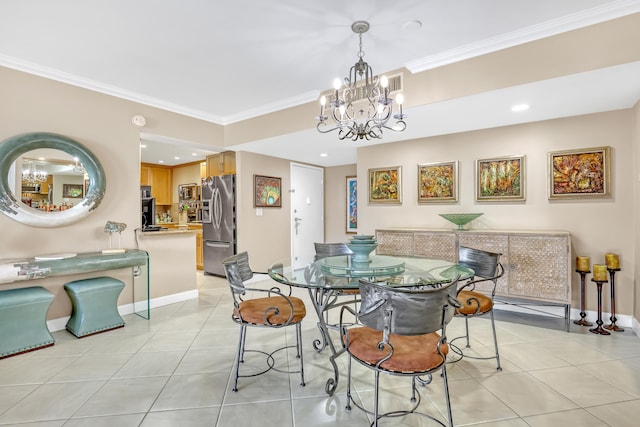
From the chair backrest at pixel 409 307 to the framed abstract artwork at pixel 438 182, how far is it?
293cm

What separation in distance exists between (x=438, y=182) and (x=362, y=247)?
2.37 metres

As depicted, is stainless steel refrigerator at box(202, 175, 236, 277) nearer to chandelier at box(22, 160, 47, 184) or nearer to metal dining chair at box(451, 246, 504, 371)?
chandelier at box(22, 160, 47, 184)

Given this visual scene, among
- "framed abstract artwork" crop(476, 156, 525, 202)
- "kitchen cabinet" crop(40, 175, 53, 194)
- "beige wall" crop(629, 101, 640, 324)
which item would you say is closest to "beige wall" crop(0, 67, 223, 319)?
"kitchen cabinet" crop(40, 175, 53, 194)

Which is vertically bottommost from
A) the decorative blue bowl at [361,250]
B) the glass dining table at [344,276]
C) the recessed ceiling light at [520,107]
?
the glass dining table at [344,276]

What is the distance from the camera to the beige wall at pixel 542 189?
3.11 metres

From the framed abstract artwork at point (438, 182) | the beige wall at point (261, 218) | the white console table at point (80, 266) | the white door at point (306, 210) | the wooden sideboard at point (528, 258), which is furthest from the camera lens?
the white door at point (306, 210)

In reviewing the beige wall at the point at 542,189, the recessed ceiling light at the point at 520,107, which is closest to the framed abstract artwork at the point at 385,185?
the beige wall at the point at 542,189

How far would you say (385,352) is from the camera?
5.07ft

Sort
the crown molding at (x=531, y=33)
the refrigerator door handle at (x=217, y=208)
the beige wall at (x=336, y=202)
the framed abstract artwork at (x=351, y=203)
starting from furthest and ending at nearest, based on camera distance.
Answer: the beige wall at (x=336, y=202) < the framed abstract artwork at (x=351, y=203) < the refrigerator door handle at (x=217, y=208) < the crown molding at (x=531, y=33)

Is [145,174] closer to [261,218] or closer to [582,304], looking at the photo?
[261,218]

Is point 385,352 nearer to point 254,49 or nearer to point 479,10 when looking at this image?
point 479,10

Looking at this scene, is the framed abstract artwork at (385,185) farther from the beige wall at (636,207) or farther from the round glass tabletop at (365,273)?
the beige wall at (636,207)

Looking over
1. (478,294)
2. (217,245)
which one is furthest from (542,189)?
(217,245)

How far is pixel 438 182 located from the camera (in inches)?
166
